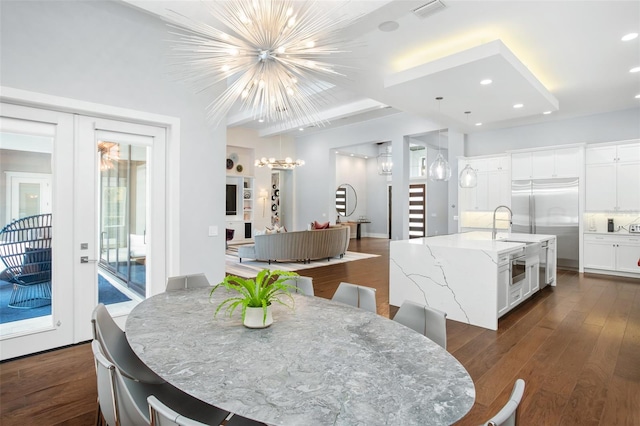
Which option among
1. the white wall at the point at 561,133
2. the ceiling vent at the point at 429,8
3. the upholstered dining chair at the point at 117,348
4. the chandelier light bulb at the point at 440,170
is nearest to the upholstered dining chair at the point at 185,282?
the upholstered dining chair at the point at 117,348

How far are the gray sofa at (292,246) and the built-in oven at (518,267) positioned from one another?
4341 mm

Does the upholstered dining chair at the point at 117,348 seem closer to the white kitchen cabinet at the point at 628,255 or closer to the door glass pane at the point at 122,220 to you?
the door glass pane at the point at 122,220

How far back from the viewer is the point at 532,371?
2.77 metres

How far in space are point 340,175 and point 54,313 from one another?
1171 centimetres

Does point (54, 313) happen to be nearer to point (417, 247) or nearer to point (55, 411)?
point (55, 411)

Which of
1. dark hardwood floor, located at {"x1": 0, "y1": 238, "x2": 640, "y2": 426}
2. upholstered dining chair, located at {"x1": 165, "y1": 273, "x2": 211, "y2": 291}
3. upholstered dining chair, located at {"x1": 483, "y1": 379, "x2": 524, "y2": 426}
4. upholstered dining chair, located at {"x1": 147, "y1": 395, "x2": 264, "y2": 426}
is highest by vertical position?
upholstered dining chair, located at {"x1": 165, "y1": 273, "x2": 211, "y2": 291}

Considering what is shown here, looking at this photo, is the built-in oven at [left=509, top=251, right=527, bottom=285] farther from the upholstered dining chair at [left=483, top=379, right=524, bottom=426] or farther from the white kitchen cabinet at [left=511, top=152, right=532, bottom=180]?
the white kitchen cabinet at [left=511, top=152, right=532, bottom=180]

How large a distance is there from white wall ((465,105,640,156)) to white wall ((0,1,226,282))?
6614mm

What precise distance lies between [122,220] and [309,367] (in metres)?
3.08

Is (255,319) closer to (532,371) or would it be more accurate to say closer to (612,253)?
(532,371)

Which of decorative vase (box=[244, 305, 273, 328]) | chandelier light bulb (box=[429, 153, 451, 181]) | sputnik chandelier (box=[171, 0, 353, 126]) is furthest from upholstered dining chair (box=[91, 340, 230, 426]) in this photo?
chandelier light bulb (box=[429, 153, 451, 181])

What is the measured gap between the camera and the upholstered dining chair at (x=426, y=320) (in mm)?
1822

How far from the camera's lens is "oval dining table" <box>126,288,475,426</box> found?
1052 millimetres

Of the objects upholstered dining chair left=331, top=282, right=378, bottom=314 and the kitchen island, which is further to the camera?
the kitchen island
